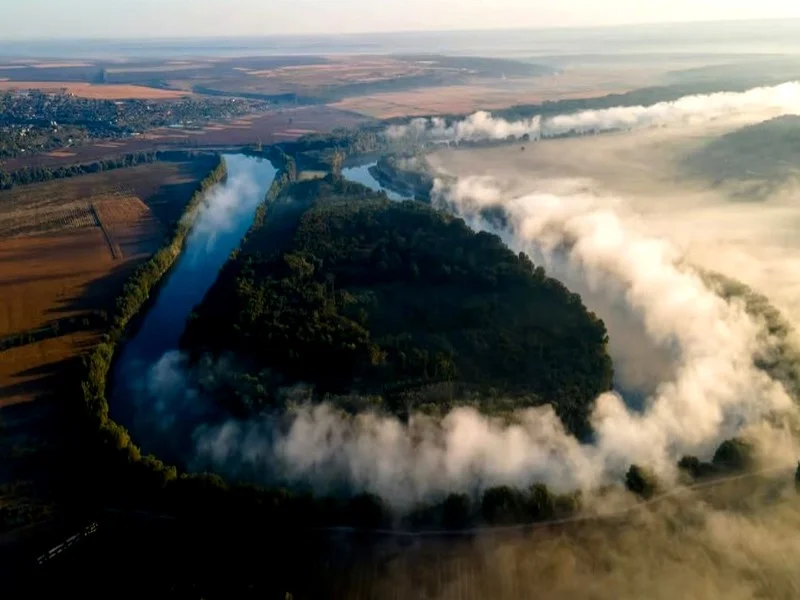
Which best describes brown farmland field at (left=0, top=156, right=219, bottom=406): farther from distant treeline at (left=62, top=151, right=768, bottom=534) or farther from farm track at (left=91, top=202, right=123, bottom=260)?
distant treeline at (left=62, top=151, right=768, bottom=534)

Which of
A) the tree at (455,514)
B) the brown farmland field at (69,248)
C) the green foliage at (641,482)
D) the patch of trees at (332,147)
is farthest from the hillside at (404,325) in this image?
the patch of trees at (332,147)

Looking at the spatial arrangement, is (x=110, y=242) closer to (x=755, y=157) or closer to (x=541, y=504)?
(x=541, y=504)

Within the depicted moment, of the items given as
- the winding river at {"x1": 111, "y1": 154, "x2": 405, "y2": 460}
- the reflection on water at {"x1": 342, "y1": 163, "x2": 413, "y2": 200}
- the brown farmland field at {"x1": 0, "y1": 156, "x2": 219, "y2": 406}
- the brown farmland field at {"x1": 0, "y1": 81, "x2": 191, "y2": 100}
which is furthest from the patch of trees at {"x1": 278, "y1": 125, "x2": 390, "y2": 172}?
the brown farmland field at {"x1": 0, "y1": 81, "x2": 191, "y2": 100}

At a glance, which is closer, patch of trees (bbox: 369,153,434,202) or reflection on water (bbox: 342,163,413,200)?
patch of trees (bbox: 369,153,434,202)

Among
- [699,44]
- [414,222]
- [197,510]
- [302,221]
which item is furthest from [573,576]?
[699,44]

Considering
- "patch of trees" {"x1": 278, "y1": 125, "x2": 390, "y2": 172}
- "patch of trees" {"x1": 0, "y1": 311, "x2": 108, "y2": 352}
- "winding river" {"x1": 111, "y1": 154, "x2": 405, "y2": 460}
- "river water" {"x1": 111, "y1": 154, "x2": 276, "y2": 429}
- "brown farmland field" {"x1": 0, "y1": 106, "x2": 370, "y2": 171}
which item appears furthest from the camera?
"brown farmland field" {"x1": 0, "y1": 106, "x2": 370, "y2": 171}

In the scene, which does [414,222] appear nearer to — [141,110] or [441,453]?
[441,453]

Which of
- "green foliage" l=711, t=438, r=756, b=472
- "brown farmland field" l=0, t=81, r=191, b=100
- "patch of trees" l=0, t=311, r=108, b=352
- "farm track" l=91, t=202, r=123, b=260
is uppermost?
"green foliage" l=711, t=438, r=756, b=472

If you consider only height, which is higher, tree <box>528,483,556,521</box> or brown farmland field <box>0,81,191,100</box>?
tree <box>528,483,556,521</box>
